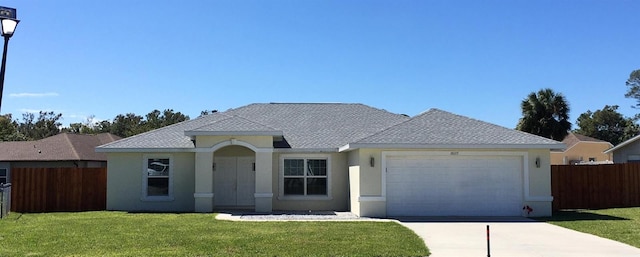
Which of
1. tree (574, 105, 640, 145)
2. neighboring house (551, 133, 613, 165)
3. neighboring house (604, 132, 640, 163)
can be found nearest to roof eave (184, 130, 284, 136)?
neighboring house (604, 132, 640, 163)

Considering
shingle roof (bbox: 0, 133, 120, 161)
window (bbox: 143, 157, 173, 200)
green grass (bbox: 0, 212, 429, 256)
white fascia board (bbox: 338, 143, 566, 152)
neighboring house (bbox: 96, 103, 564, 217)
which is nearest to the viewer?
green grass (bbox: 0, 212, 429, 256)

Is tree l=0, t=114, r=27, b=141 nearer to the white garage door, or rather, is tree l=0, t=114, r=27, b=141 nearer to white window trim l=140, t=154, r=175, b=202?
white window trim l=140, t=154, r=175, b=202

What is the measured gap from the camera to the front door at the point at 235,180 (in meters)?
23.1

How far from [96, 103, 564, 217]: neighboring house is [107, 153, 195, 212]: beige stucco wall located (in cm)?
4

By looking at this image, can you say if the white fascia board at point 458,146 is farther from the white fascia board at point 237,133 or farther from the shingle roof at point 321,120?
the shingle roof at point 321,120

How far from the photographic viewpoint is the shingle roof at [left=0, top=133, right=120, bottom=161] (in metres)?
35.1

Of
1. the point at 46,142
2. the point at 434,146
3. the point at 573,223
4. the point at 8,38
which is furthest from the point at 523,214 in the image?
the point at 46,142

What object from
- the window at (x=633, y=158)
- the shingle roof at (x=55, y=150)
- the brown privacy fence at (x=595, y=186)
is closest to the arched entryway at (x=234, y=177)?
the brown privacy fence at (x=595, y=186)

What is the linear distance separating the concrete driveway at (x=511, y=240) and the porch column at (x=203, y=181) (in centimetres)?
725

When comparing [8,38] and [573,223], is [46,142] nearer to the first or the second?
[8,38]

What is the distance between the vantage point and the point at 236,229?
15.0 m

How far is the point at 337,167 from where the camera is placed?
73.2ft

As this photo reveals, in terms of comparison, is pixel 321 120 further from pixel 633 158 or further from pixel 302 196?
pixel 633 158

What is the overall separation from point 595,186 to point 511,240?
1142 cm
